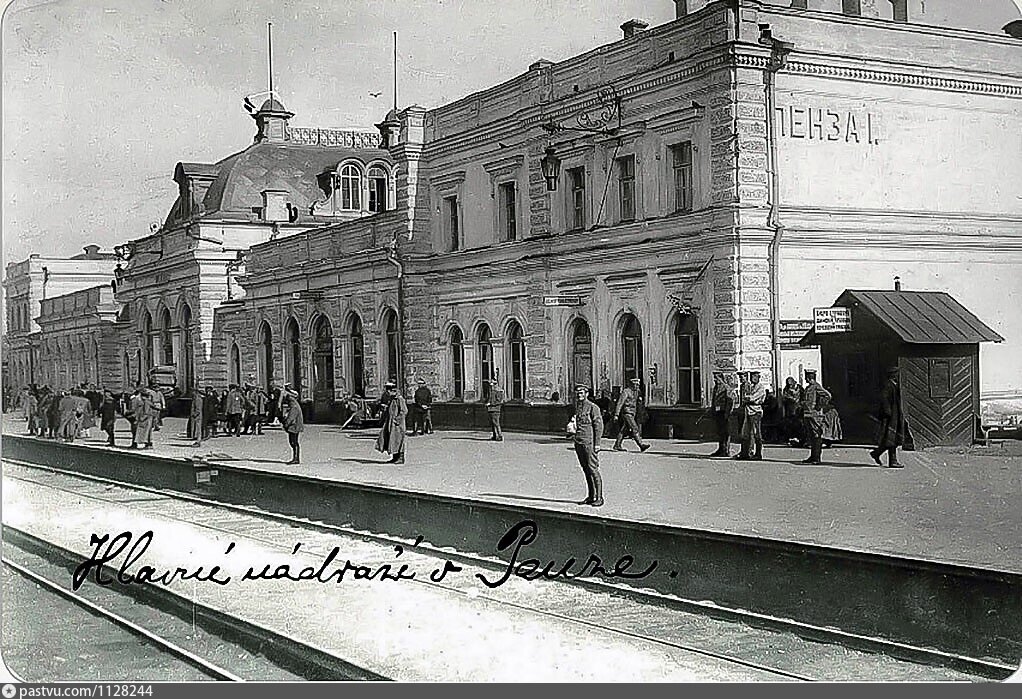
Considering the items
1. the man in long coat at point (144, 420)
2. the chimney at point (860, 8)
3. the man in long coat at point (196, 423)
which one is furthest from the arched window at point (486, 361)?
the chimney at point (860, 8)

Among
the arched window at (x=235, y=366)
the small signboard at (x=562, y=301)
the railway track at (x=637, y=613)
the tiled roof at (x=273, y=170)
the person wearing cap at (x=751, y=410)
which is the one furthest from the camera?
the arched window at (x=235, y=366)

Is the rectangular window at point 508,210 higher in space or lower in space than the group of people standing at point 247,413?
higher

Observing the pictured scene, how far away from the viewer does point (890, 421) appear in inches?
180

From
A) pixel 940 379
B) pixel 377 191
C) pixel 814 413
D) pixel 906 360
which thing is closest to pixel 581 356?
pixel 814 413

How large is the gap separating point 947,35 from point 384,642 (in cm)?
348

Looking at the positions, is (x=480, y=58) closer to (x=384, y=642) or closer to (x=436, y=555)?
(x=436, y=555)

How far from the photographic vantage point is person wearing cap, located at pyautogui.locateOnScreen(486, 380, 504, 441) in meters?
4.87

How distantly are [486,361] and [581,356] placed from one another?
462mm

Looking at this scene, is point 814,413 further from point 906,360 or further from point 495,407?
point 495,407

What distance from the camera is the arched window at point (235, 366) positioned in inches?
203

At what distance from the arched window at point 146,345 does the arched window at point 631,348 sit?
7.28ft

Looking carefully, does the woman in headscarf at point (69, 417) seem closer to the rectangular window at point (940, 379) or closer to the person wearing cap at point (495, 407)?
the person wearing cap at point (495, 407)

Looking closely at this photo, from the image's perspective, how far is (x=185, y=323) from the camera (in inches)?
208

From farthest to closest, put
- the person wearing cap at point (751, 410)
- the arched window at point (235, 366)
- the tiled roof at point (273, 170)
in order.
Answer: the arched window at point (235, 366), the tiled roof at point (273, 170), the person wearing cap at point (751, 410)
